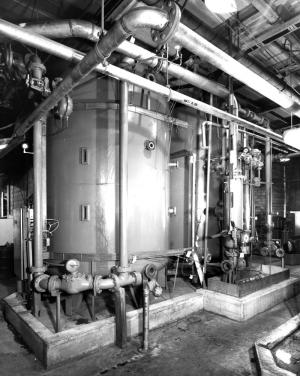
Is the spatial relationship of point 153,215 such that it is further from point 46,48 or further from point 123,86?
point 46,48

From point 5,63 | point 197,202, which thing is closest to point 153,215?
point 197,202

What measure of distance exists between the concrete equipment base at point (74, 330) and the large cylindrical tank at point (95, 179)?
0.84 metres

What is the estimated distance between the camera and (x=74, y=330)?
3721 millimetres

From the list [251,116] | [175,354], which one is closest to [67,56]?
[175,354]

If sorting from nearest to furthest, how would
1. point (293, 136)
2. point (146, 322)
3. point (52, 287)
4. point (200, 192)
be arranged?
point (146, 322) → point (52, 287) → point (293, 136) → point (200, 192)

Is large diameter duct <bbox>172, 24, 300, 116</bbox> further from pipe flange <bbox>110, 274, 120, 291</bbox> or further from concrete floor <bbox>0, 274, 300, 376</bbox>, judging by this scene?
concrete floor <bbox>0, 274, 300, 376</bbox>

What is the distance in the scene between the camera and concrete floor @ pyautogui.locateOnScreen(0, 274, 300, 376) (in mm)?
3396

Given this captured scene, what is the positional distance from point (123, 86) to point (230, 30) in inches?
85.8

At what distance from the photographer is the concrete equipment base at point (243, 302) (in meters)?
4.92

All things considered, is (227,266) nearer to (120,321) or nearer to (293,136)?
(120,321)

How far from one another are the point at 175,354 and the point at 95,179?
2.91 metres

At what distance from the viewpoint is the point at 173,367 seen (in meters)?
3.47

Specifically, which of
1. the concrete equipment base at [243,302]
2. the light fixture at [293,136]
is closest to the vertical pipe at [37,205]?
the concrete equipment base at [243,302]

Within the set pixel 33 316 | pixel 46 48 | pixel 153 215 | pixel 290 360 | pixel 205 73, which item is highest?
pixel 205 73
